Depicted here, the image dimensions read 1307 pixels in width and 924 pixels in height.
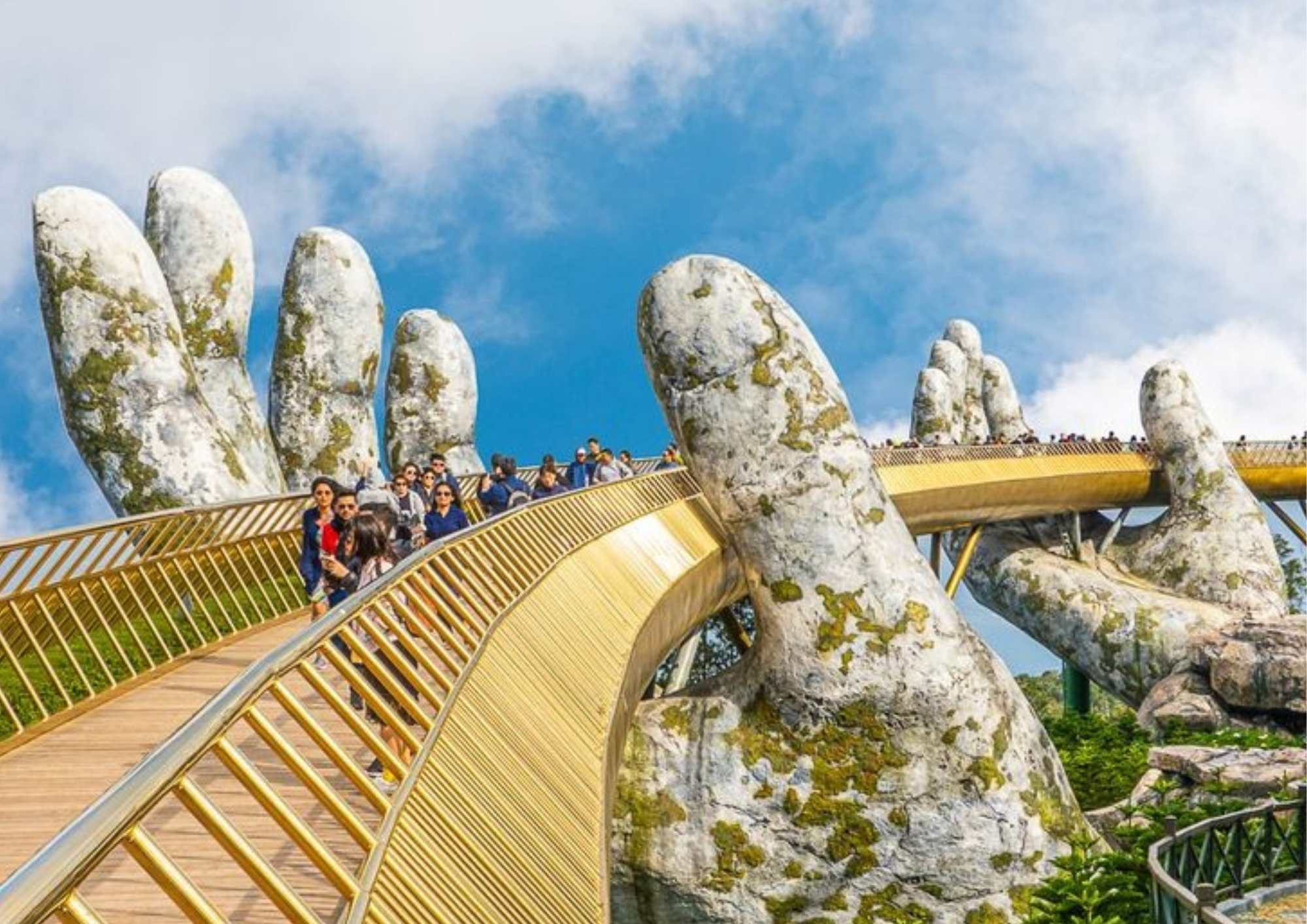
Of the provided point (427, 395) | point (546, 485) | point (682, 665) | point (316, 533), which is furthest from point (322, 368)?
point (316, 533)

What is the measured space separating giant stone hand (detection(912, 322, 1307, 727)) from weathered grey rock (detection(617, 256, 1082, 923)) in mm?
13275

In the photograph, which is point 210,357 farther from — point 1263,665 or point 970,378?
point 970,378

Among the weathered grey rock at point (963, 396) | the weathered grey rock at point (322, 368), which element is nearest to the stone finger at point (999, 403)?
the weathered grey rock at point (963, 396)

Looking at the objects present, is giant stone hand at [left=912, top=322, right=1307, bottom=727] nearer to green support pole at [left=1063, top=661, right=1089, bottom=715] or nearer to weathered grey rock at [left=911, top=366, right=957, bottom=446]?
weathered grey rock at [left=911, top=366, right=957, bottom=446]

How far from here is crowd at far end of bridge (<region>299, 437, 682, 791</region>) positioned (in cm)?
773

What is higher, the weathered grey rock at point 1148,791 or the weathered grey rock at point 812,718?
the weathered grey rock at point 1148,791

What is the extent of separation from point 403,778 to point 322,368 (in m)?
22.2

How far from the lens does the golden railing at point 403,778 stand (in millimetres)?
3127

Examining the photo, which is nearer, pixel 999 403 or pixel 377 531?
pixel 377 531

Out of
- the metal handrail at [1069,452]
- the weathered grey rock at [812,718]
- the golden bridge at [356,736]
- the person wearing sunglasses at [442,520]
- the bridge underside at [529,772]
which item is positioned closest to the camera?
the golden bridge at [356,736]

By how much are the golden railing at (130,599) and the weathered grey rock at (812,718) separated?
4.67 m

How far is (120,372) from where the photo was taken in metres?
20.6

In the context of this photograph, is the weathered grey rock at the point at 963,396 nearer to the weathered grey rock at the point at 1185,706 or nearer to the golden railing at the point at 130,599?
the weathered grey rock at the point at 1185,706

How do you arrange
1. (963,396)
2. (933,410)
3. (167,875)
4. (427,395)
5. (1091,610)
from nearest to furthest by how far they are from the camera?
(167,875), (427,395), (1091,610), (933,410), (963,396)
